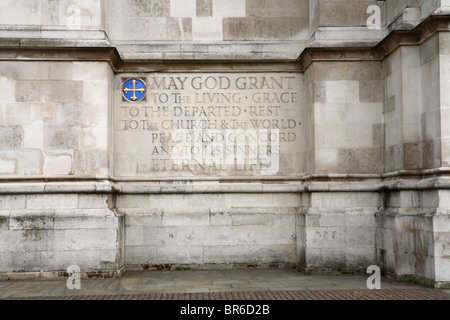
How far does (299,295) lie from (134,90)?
6.80 meters

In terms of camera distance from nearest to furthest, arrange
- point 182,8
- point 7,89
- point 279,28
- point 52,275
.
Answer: point 52,275 < point 7,89 < point 182,8 < point 279,28

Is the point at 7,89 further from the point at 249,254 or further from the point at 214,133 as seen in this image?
the point at 249,254

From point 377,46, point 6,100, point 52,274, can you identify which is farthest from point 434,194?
point 6,100

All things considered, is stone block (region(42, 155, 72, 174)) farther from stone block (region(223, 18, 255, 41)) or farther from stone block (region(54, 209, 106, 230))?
stone block (region(223, 18, 255, 41))

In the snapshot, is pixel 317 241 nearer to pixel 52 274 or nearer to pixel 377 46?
pixel 377 46

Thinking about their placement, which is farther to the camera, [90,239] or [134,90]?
[134,90]

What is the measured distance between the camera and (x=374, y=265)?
458 inches

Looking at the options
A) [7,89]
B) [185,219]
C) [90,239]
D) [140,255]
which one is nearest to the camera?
[90,239]

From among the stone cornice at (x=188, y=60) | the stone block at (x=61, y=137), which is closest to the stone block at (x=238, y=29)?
the stone cornice at (x=188, y=60)

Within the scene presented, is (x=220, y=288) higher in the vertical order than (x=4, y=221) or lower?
lower

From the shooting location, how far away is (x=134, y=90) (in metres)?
12.7

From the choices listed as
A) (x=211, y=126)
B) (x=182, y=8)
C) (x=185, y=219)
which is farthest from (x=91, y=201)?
(x=182, y=8)

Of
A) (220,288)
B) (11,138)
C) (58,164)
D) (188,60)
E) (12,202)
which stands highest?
(188,60)

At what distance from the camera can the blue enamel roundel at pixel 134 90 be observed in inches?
499
